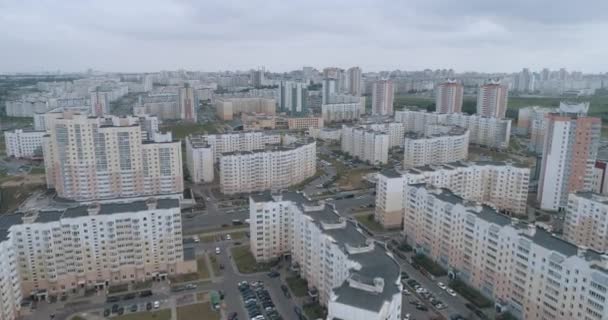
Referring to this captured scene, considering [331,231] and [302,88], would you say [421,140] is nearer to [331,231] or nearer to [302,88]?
[331,231]

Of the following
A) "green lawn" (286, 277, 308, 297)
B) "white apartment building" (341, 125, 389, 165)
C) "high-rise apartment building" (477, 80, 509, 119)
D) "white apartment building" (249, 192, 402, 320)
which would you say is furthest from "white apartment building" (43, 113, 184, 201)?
"high-rise apartment building" (477, 80, 509, 119)

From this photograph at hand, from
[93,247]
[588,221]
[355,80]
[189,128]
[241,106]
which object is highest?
[355,80]

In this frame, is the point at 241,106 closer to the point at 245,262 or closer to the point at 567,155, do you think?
the point at 567,155

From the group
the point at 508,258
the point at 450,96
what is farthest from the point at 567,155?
the point at 450,96

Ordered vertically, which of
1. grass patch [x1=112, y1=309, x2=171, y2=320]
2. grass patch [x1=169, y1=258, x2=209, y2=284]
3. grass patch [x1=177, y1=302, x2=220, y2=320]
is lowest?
grass patch [x1=112, y1=309, x2=171, y2=320]

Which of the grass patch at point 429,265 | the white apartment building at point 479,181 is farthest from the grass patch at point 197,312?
the white apartment building at point 479,181

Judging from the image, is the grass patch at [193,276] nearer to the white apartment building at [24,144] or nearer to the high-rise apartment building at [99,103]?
the white apartment building at [24,144]

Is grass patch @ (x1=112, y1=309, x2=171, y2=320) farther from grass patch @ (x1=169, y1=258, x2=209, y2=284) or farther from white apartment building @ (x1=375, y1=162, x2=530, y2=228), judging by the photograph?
white apartment building @ (x1=375, y1=162, x2=530, y2=228)
